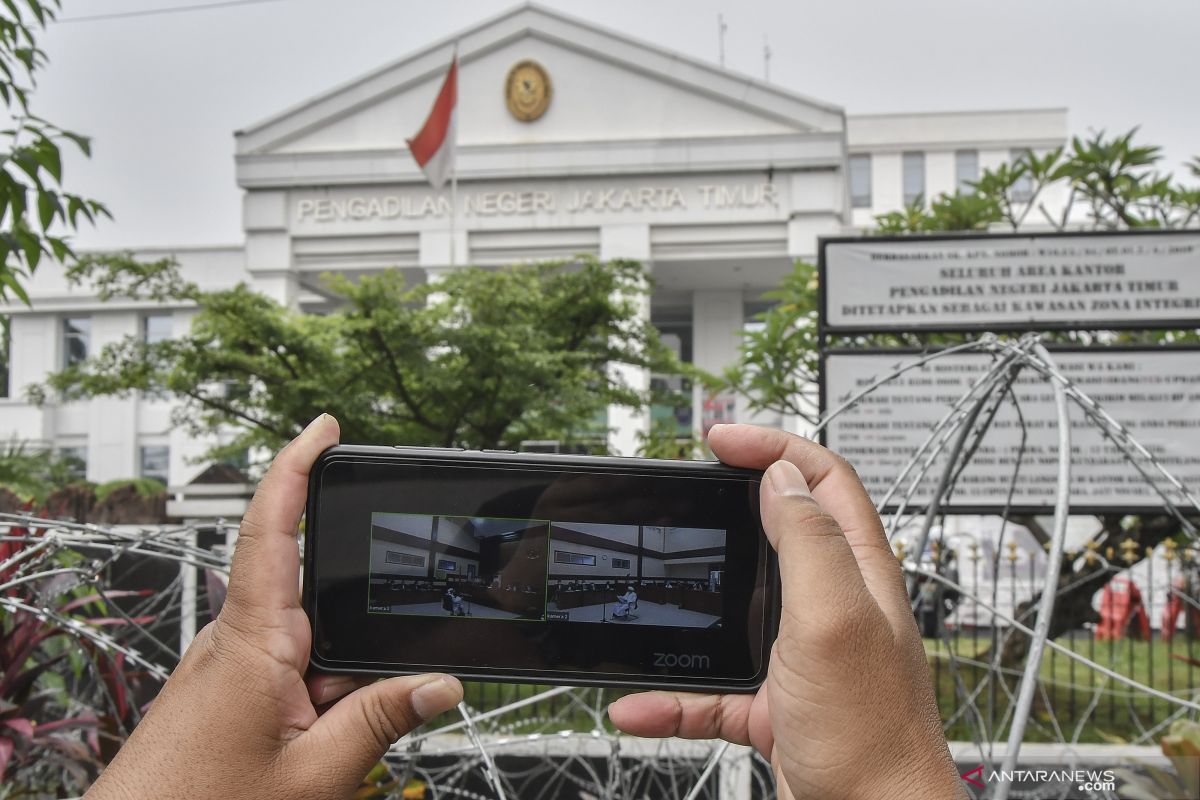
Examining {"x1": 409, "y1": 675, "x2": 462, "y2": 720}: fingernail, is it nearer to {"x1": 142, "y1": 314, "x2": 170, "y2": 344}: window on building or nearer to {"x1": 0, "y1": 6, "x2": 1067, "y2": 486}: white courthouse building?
{"x1": 0, "y1": 6, "x2": 1067, "y2": 486}: white courthouse building

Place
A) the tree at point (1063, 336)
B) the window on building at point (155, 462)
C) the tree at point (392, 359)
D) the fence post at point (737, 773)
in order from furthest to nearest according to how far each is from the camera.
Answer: the window on building at point (155, 462) < the tree at point (392, 359) < the tree at point (1063, 336) < the fence post at point (737, 773)

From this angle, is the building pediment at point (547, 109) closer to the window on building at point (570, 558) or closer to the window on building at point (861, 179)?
the window on building at point (570, 558)

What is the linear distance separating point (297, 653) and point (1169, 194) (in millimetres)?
7352

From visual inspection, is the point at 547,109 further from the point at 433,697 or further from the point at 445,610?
the point at 433,697

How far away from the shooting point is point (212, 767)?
105cm

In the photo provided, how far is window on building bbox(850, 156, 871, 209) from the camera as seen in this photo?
4266 cm

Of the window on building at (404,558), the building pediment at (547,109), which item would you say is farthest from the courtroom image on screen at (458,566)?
the building pediment at (547,109)

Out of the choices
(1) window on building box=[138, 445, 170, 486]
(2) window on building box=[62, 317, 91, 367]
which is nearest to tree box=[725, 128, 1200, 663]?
(1) window on building box=[138, 445, 170, 486]

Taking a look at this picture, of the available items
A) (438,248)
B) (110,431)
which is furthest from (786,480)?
(110,431)

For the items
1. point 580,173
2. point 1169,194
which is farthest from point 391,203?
point 1169,194

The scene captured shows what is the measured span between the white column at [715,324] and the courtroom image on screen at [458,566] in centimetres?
2578

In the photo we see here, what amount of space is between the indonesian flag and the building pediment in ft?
18.1

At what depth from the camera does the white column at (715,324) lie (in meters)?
27.0

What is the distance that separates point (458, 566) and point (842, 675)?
51 centimetres
